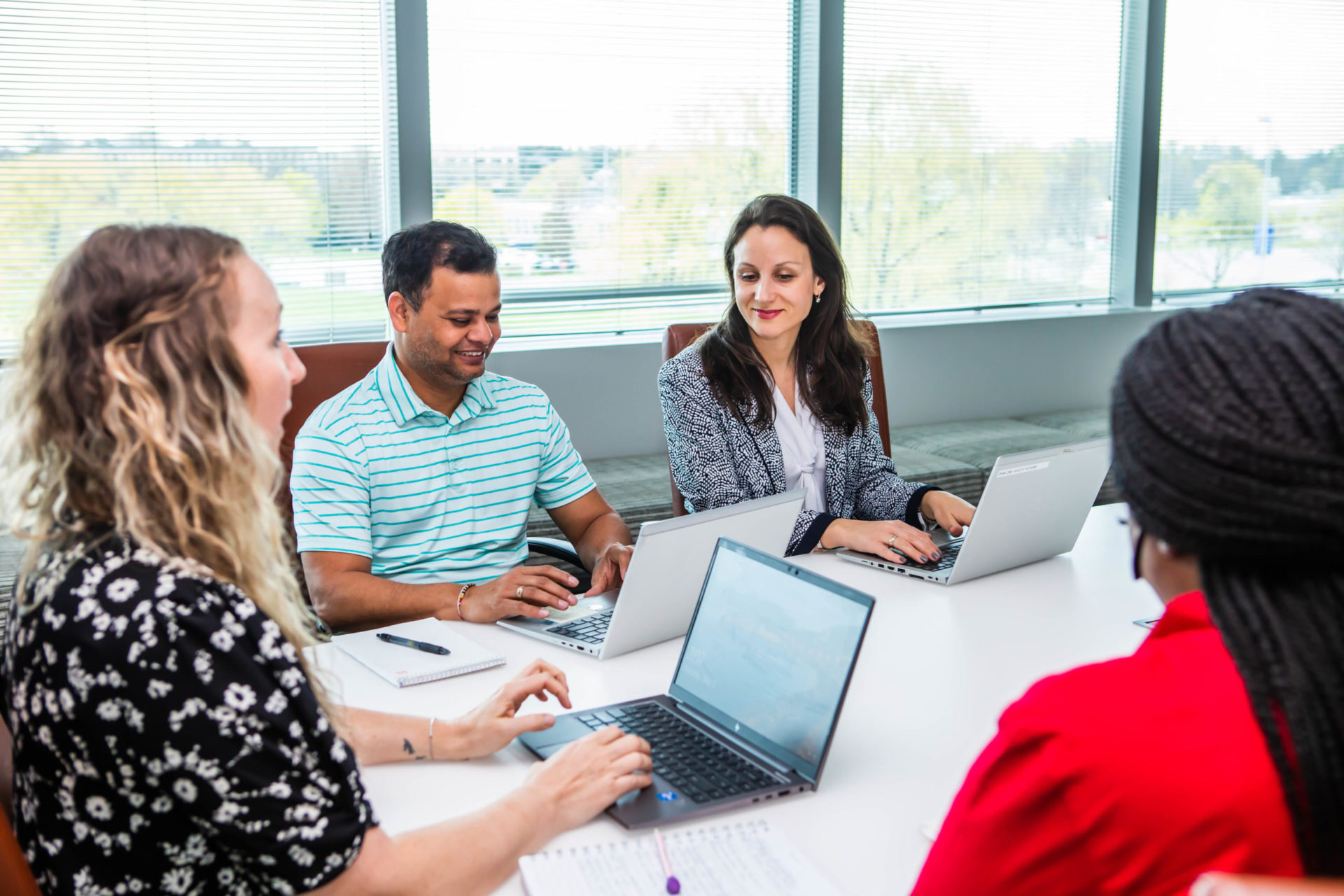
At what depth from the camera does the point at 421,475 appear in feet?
6.77

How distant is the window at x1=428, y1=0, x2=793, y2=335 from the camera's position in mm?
3588

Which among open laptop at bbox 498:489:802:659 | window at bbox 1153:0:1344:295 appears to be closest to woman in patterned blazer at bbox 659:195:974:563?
open laptop at bbox 498:489:802:659

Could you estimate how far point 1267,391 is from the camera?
667 mm

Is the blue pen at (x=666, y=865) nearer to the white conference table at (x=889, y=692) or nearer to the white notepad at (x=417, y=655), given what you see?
the white conference table at (x=889, y=692)

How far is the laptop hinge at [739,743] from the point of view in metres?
1.18

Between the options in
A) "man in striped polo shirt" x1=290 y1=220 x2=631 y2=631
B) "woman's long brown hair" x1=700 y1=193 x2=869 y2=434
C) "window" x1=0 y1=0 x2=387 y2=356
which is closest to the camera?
"man in striped polo shirt" x1=290 y1=220 x2=631 y2=631

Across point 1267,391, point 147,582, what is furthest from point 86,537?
point 1267,391

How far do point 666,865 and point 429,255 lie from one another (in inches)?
53.6

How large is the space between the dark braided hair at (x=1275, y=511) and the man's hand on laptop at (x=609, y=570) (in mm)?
1182

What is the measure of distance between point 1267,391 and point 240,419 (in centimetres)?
77

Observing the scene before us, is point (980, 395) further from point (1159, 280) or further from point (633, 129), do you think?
point (633, 129)

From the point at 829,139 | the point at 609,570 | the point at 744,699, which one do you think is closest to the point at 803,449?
the point at 609,570

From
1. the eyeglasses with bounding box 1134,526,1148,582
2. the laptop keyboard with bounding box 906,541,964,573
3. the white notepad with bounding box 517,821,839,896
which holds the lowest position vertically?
the white notepad with bounding box 517,821,839,896

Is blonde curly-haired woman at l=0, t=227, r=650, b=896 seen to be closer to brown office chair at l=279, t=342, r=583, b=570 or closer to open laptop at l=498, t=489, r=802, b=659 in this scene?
open laptop at l=498, t=489, r=802, b=659
